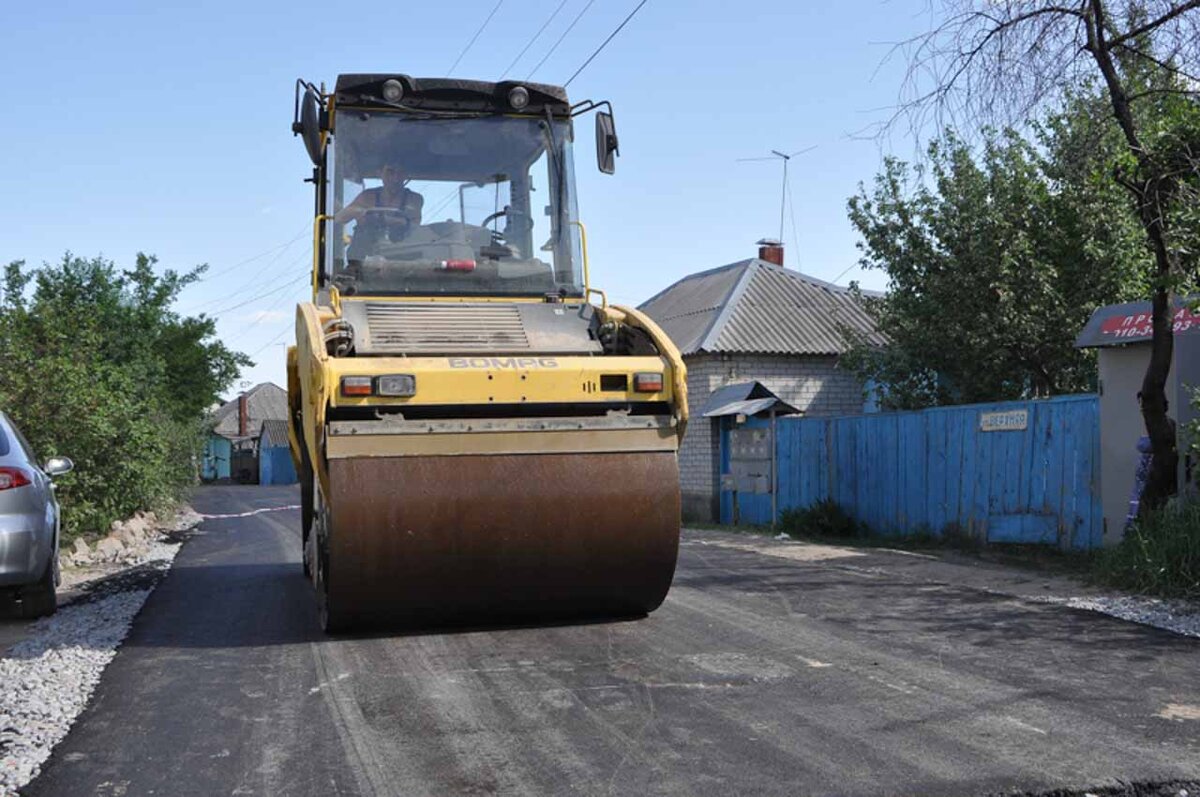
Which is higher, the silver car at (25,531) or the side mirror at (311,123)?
the side mirror at (311,123)

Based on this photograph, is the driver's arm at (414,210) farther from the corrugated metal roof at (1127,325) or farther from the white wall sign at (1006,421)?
the white wall sign at (1006,421)

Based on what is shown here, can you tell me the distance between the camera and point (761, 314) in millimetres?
25828

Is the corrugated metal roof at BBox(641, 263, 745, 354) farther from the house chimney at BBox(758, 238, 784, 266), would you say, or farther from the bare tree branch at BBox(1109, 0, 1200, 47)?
the bare tree branch at BBox(1109, 0, 1200, 47)

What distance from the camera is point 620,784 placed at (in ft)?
14.0

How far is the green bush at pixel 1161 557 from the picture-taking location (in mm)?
8758

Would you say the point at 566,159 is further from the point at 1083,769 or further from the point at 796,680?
the point at 1083,769

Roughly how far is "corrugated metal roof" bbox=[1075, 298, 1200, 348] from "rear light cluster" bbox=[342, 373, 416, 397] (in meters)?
7.16

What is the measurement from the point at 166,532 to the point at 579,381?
14558 mm

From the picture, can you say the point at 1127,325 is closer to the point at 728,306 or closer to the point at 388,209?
the point at 388,209

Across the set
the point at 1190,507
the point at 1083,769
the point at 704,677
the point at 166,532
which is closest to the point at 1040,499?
the point at 1190,507

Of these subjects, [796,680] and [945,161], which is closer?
[796,680]

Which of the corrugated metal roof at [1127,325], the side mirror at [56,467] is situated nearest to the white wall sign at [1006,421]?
the corrugated metal roof at [1127,325]

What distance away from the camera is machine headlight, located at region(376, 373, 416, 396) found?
6566mm

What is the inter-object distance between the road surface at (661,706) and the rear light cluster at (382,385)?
150cm
